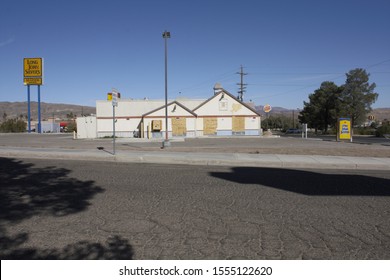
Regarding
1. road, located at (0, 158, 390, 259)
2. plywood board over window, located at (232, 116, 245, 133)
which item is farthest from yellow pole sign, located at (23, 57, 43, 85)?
road, located at (0, 158, 390, 259)

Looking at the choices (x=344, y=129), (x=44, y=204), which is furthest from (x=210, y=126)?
(x=44, y=204)

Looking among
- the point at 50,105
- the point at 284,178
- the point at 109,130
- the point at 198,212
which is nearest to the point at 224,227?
the point at 198,212

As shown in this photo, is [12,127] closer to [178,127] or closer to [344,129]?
[178,127]

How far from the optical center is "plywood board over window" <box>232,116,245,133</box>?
4578cm

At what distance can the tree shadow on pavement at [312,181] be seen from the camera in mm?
7656

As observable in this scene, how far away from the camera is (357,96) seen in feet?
213

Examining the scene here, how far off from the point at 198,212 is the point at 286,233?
5.51 ft

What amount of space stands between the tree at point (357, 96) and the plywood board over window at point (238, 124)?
2870 centimetres

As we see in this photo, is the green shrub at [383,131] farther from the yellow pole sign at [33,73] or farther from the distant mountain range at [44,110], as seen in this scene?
the distant mountain range at [44,110]

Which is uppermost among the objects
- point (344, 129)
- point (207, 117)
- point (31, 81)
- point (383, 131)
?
point (31, 81)

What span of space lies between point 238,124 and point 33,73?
38.7m

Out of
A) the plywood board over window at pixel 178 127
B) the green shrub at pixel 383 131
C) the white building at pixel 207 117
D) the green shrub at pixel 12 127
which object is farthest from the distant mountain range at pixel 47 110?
the plywood board over window at pixel 178 127

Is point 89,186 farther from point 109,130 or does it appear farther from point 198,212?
point 109,130

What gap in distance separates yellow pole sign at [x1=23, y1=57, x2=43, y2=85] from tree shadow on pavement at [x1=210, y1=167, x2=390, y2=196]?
56.9 m
